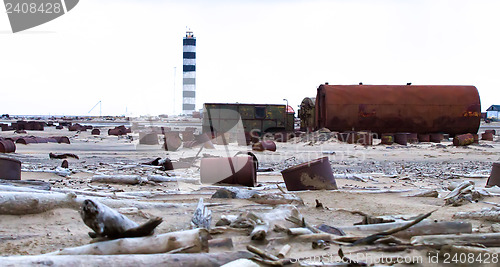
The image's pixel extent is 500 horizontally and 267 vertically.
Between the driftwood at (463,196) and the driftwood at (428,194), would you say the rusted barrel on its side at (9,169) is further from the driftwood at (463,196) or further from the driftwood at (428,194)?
the driftwood at (463,196)

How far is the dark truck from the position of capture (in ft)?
58.3

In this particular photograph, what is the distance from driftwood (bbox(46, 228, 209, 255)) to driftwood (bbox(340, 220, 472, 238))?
105 cm

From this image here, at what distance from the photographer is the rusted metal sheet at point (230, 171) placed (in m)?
5.34

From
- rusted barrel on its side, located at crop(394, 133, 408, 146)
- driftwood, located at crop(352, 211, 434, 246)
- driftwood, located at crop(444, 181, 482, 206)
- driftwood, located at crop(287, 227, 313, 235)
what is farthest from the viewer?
rusted barrel on its side, located at crop(394, 133, 408, 146)

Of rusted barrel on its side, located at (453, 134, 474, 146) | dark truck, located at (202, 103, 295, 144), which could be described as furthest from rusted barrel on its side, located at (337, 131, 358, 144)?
dark truck, located at (202, 103, 295, 144)

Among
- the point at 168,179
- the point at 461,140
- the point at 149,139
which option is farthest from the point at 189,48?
the point at 168,179

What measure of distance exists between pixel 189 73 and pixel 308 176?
269 ft

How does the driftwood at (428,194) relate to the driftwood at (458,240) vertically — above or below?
below

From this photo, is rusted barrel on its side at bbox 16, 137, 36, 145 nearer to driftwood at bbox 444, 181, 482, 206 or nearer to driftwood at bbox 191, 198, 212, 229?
driftwood at bbox 191, 198, 212, 229

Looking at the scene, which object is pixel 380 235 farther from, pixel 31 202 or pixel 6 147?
pixel 6 147

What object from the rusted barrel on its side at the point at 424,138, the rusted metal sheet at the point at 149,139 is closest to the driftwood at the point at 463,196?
the rusted metal sheet at the point at 149,139

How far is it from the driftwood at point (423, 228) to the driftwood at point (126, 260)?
1058 mm

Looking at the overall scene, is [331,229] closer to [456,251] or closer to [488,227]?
[456,251]

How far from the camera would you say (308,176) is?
4.98 m
